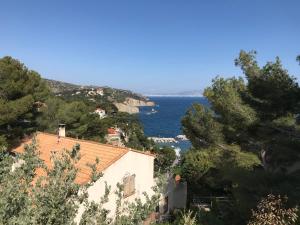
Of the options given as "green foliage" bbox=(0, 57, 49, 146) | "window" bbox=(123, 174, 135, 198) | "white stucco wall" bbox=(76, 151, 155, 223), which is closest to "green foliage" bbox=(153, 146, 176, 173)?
"white stucco wall" bbox=(76, 151, 155, 223)

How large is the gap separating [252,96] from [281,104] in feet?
5.70

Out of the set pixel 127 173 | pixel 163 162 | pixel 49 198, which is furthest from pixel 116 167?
pixel 49 198

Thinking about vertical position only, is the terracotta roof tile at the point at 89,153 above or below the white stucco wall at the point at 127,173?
above

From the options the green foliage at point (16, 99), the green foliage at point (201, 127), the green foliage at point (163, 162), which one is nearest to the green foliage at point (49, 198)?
the green foliage at point (163, 162)

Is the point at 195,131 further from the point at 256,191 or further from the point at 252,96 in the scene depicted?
the point at 256,191

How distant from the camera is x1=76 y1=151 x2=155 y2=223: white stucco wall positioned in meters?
15.1

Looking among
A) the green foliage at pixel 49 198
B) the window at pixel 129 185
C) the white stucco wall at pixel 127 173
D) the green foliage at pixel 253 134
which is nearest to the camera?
the green foliage at pixel 49 198

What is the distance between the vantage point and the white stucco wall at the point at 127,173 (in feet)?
49.7

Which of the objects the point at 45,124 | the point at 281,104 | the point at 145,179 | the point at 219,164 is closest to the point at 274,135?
the point at 281,104

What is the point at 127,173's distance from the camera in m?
16.8

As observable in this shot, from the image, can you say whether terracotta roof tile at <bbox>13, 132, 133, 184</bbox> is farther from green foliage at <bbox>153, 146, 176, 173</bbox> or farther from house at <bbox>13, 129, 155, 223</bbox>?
green foliage at <bbox>153, 146, 176, 173</bbox>

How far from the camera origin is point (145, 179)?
18031 mm

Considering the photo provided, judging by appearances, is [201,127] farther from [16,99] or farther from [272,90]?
[16,99]

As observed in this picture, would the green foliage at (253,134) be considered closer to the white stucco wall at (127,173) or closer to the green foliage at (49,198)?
the white stucco wall at (127,173)
